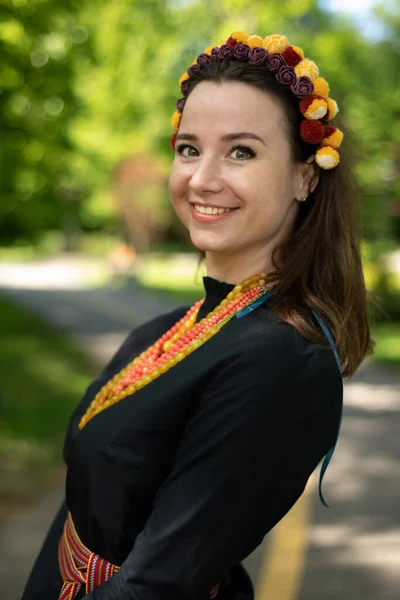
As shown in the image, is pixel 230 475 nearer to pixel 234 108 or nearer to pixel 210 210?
pixel 210 210

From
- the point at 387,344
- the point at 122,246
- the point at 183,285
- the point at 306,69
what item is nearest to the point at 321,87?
the point at 306,69

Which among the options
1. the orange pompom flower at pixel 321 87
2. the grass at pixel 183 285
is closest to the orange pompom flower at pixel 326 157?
the orange pompom flower at pixel 321 87

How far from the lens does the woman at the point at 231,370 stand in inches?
64.2

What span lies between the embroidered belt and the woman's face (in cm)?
77

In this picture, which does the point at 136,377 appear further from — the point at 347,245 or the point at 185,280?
the point at 185,280

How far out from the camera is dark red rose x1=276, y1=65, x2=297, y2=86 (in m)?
1.88

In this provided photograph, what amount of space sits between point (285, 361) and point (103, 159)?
31.6 meters

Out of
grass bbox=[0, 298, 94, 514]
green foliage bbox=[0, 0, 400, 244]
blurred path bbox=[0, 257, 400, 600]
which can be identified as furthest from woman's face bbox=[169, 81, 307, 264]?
grass bbox=[0, 298, 94, 514]

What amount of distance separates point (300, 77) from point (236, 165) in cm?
28

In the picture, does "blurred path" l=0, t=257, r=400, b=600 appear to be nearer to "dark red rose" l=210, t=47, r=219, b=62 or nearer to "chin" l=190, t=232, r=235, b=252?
"chin" l=190, t=232, r=235, b=252

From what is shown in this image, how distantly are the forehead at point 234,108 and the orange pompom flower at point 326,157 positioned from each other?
0.14 m

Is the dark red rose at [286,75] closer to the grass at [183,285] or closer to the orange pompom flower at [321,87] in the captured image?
the orange pompom flower at [321,87]

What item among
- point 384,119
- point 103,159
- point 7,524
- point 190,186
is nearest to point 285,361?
point 190,186

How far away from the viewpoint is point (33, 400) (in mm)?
9031
